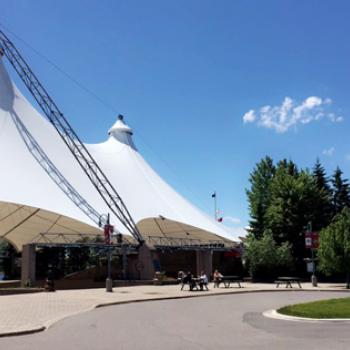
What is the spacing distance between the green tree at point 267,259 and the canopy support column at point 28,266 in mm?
18041

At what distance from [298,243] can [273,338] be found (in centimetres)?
3783

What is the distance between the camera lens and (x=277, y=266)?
142 ft

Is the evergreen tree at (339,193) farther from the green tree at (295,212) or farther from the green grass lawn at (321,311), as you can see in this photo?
the green grass lawn at (321,311)

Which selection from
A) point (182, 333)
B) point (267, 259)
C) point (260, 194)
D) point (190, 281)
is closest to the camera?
point (182, 333)

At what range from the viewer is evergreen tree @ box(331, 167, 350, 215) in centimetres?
5447

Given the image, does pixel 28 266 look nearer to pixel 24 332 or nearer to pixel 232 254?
pixel 232 254

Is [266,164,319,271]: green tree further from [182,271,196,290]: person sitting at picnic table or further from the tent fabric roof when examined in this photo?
[182,271,196,290]: person sitting at picnic table

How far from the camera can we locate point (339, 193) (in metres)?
55.0

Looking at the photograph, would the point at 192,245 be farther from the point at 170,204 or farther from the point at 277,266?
the point at 277,266

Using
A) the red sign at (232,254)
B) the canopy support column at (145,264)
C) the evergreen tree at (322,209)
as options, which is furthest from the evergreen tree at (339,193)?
the canopy support column at (145,264)

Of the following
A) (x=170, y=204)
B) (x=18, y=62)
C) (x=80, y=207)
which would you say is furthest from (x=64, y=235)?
(x=18, y=62)

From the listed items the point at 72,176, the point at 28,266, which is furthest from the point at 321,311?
the point at 72,176

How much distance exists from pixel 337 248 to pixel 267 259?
933 centimetres

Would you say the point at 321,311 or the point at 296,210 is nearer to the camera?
the point at 321,311
